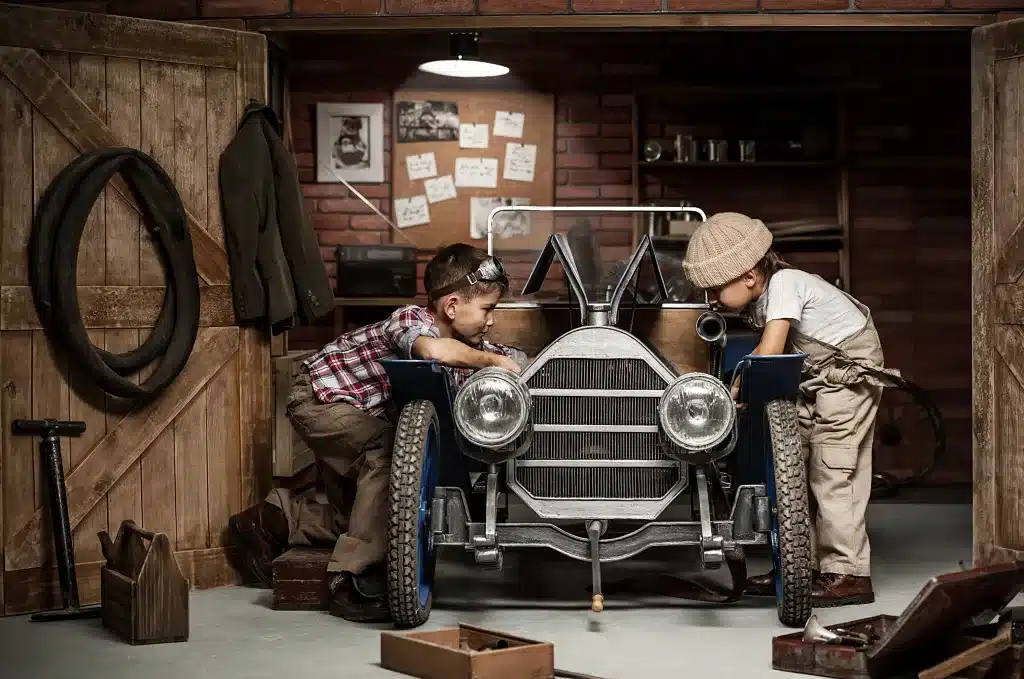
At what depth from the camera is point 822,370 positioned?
444cm

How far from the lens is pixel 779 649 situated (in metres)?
3.41

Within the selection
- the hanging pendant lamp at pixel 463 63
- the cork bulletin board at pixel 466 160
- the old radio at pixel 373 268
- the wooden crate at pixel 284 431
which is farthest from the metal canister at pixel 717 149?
the wooden crate at pixel 284 431

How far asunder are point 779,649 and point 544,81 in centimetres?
527

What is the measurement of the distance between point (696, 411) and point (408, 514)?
2.97ft

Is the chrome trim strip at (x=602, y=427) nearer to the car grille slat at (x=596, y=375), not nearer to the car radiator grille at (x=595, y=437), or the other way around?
the car radiator grille at (x=595, y=437)

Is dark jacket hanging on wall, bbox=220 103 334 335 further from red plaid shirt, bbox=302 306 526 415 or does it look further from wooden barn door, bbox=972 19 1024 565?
wooden barn door, bbox=972 19 1024 565

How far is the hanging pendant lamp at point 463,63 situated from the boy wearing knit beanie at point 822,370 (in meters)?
2.99

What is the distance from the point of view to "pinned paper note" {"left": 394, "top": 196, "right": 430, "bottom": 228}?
8047mm

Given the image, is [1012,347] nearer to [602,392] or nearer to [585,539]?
[602,392]

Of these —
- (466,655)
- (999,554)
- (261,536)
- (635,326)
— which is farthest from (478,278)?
(999,554)

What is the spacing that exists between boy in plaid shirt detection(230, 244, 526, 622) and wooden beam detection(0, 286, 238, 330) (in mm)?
463

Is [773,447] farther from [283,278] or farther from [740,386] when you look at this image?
[283,278]

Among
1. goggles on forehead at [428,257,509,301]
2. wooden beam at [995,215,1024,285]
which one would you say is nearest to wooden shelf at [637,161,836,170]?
wooden beam at [995,215,1024,285]

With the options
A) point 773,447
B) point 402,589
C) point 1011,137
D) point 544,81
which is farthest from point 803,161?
point 402,589
